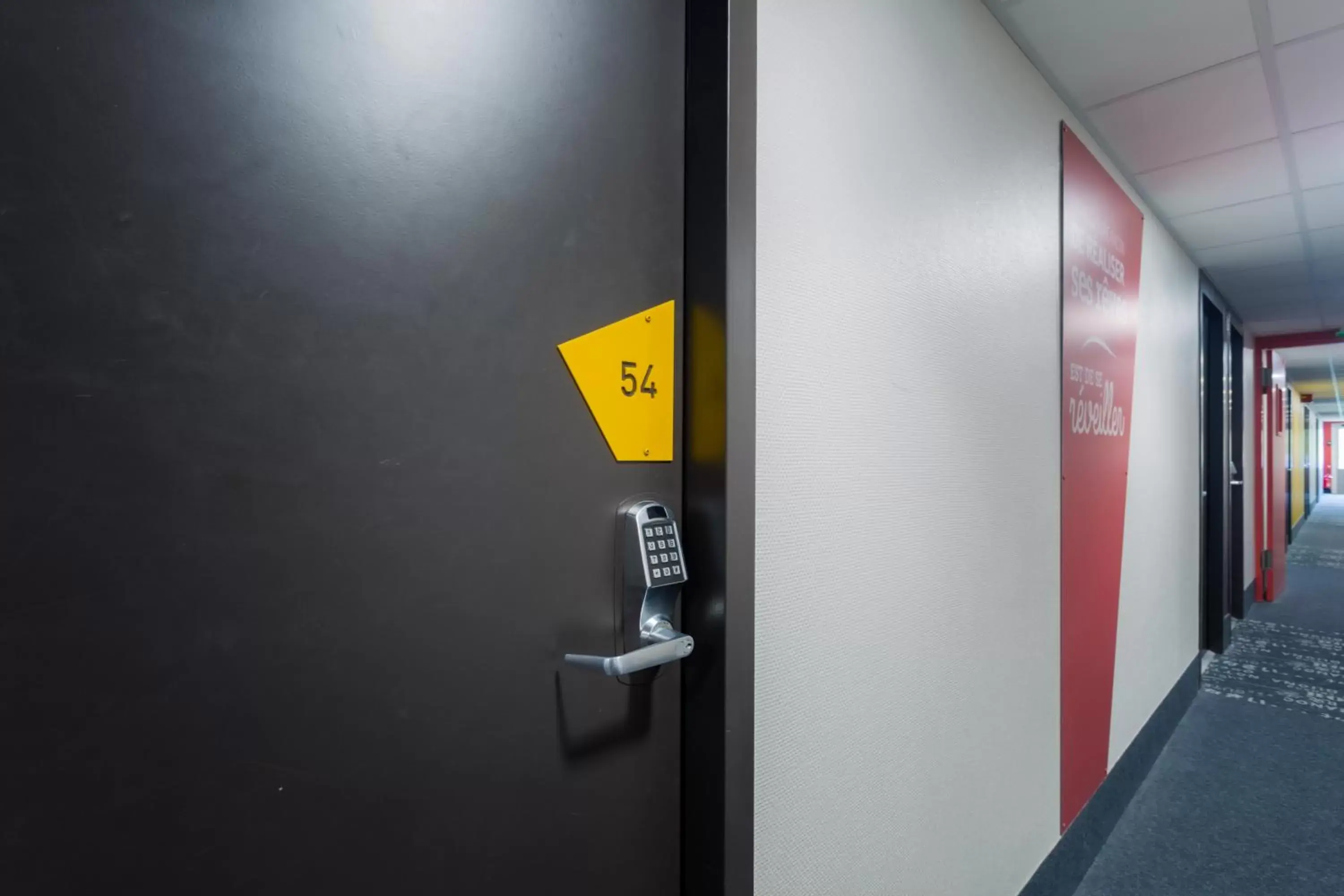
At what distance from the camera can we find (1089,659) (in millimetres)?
2006

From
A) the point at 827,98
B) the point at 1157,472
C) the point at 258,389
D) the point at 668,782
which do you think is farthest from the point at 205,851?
the point at 1157,472

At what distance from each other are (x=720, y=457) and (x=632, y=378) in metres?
0.15

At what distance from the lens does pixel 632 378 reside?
83cm

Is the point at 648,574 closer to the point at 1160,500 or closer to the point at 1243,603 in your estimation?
the point at 1160,500

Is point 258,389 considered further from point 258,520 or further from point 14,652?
point 14,652

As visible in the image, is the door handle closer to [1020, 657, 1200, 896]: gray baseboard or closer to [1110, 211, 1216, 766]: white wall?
[1020, 657, 1200, 896]: gray baseboard

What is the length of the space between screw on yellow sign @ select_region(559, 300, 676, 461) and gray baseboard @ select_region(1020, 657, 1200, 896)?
155cm

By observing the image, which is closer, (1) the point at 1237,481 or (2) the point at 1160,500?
(2) the point at 1160,500

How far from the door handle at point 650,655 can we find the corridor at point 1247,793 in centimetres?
181

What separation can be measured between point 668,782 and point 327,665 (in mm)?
481

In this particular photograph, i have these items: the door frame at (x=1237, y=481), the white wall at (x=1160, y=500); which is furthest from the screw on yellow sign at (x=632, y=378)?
the door frame at (x=1237, y=481)

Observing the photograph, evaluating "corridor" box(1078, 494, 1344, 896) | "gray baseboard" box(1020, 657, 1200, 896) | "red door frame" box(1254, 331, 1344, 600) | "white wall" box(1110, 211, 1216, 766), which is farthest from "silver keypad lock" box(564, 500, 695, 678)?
"red door frame" box(1254, 331, 1344, 600)

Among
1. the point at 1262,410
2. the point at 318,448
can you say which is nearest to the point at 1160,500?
the point at 318,448

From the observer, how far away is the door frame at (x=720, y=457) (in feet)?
2.76
